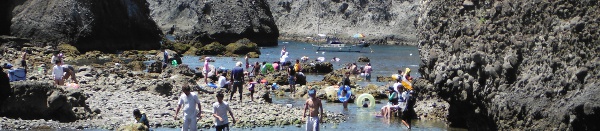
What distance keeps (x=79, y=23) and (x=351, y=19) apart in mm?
96018

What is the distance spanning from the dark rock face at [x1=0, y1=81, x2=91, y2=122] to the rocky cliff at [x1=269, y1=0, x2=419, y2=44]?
129827mm

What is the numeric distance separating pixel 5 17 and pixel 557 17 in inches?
2367

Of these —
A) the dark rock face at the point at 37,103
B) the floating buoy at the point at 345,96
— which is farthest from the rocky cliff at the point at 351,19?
the dark rock face at the point at 37,103

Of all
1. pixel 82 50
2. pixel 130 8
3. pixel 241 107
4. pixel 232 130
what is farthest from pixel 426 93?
pixel 130 8

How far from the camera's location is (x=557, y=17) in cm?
1856

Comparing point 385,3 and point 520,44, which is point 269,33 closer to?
point 385,3

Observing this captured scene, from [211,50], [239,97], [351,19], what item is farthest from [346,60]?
[351,19]

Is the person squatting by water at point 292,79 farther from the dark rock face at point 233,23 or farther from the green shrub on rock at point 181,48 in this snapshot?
the dark rock face at point 233,23

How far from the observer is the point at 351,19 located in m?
165

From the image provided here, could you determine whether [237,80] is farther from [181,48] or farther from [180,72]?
[181,48]

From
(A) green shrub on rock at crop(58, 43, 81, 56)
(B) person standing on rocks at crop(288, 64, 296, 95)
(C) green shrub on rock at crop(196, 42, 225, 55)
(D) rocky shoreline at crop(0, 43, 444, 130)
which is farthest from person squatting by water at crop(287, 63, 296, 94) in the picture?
(C) green shrub on rock at crop(196, 42, 225, 55)

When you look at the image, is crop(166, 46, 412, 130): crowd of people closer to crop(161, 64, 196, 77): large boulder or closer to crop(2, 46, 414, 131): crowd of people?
crop(2, 46, 414, 131): crowd of people

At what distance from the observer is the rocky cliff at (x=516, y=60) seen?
57.1ft

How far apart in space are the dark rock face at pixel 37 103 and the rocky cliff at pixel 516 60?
8.97m
